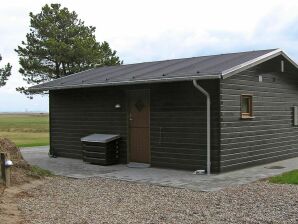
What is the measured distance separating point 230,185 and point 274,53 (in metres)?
4.73

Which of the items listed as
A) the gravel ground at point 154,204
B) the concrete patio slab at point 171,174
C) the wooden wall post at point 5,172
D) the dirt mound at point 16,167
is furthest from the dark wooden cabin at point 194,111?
the wooden wall post at point 5,172

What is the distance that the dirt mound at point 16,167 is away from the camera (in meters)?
9.64

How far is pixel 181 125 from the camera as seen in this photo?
1151cm

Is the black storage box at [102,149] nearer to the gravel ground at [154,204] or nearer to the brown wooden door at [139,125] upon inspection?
the brown wooden door at [139,125]

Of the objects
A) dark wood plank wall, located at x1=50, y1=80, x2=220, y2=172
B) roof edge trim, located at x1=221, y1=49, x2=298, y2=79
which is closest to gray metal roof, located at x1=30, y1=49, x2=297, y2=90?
roof edge trim, located at x1=221, y1=49, x2=298, y2=79

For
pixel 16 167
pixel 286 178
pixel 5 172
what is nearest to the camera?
pixel 5 172

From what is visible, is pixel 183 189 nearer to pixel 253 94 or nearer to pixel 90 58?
pixel 253 94

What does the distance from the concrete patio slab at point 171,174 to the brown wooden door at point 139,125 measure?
0.53 meters

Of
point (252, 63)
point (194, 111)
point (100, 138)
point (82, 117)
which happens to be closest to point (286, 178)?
point (194, 111)

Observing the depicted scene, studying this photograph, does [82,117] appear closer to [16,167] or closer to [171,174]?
[16,167]

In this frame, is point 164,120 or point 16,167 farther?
point 164,120

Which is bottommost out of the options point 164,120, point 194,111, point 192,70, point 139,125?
point 139,125

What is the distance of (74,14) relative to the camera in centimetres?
3083

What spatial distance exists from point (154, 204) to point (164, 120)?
177 inches
